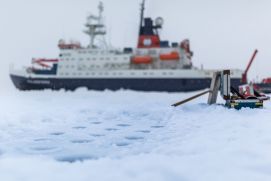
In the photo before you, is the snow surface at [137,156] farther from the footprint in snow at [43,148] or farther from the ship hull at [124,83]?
the ship hull at [124,83]

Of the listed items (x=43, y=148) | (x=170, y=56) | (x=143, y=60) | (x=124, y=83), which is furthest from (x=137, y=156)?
(x=170, y=56)

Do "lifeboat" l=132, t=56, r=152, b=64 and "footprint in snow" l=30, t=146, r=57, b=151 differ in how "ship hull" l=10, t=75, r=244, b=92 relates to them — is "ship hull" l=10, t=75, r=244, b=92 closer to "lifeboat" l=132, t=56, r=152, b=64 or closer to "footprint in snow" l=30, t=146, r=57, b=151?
"lifeboat" l=132, t=56, r=152, b=64

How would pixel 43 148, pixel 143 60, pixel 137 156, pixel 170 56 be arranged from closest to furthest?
pixel 137 156, pixel 43 148, pixel 170 56, pixel 143 60

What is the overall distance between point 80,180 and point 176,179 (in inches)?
41.0

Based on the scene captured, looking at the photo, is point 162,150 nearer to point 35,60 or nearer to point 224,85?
point 224,85

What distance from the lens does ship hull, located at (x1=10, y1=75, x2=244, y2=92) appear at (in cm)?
3269

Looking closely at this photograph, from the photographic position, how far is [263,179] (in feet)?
9.60

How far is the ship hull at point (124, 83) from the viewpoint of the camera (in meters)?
32.7

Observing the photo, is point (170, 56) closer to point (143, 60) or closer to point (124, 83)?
point (143, 60)

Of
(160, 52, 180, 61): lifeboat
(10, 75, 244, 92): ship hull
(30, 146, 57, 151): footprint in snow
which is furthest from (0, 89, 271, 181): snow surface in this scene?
(160, 52, 180, 61): lifeboat

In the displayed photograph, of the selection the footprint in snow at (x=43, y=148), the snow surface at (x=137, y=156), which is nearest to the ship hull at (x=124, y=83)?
the snow surface at (x=137, y=156)

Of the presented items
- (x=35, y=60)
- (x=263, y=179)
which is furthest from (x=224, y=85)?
(x=35, y=60)

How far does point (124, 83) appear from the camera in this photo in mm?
33688

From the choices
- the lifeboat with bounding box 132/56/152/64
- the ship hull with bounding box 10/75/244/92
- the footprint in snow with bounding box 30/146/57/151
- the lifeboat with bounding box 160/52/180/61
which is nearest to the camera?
the footprint in snow with bounding box 30/146/57/151
